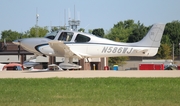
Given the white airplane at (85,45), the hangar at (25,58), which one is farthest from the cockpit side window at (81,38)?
the hangar at (25,58)

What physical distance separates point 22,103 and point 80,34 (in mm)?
15549

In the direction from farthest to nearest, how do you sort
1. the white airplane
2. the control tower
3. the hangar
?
the hangar < the control tower < the white airplane

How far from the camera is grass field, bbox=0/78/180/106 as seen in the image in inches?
446

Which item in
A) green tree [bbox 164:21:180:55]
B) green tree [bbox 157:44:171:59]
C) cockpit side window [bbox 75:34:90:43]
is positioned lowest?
green tree [bbox 157:44:171:59]

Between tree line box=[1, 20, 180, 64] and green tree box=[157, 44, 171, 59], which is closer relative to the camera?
green tree box=[157, 44, 171, 59]

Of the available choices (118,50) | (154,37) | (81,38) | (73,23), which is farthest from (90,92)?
(73,23)

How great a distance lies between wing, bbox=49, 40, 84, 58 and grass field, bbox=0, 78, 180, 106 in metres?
Answer: 8.08

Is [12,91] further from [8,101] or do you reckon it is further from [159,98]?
[159,98]

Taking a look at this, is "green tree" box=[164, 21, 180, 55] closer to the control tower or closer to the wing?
the control tower

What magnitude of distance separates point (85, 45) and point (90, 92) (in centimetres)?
1349

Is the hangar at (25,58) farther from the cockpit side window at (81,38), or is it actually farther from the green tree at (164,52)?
the cockpit side window at (81,38)

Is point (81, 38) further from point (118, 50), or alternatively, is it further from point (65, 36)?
point (118, 50)

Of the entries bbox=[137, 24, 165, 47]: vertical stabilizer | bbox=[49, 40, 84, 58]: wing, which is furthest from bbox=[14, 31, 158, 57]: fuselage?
bbox=[137, 24, 165, 47]: vertical stabilizer

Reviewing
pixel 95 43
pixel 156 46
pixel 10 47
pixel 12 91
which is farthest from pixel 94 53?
pixel 10 47
